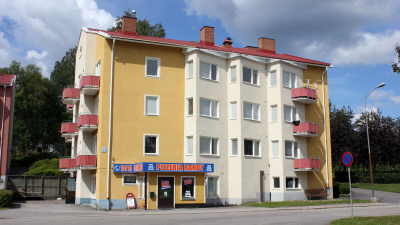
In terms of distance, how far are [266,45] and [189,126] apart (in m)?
13.2

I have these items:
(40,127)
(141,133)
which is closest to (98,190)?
(141,133)

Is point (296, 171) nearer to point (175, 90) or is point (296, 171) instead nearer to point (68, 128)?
point (175, 90)

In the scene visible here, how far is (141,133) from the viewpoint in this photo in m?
29.5

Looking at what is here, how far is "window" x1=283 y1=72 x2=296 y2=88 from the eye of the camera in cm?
3497

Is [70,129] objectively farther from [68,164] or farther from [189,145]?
[189,145]

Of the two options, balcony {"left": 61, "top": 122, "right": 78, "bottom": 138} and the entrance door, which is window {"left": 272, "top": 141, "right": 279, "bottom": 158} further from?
balcony {"left": 61, "top": 122, "right": 78, "bottom": 138}

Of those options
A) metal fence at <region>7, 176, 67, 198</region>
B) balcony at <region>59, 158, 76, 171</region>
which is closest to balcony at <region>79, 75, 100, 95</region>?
balcony at <region>59, 158, 76, 171</region>

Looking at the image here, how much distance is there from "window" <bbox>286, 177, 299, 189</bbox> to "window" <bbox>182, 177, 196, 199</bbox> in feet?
30.1

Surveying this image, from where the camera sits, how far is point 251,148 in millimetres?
32875

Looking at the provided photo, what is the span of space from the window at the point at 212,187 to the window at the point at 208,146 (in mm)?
2015

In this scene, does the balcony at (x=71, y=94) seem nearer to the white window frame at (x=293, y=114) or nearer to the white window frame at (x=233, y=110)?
the white window frame at (x=233, y=110)

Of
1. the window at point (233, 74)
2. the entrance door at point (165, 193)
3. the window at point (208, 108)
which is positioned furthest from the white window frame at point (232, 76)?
the entrance door at point (165, 193)

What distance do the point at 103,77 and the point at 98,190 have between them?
26.3ft

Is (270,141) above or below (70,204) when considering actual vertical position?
above
